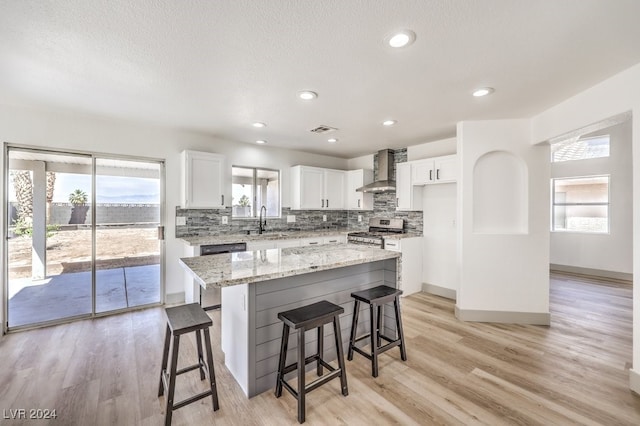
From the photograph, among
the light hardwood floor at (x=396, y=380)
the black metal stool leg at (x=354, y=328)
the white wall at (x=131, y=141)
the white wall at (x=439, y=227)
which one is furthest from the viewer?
the white wall at (x=439, y=227)

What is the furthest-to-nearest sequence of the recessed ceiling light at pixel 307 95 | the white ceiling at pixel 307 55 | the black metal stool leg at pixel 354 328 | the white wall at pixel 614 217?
the white wall at pixel 614 217
the recessed ceiling light at pixel 307 95
the black metal stool leg at pixel 354 328
the white ceiling at pixel 307 55

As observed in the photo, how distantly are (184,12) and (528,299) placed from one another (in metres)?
4.28

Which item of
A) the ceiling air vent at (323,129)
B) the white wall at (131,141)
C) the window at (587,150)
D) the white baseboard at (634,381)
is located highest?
the window at (587,150)

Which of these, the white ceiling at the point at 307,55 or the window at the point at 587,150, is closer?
the white ceiling at the point at 307,55

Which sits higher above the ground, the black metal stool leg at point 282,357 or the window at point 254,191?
the window at point 254,191

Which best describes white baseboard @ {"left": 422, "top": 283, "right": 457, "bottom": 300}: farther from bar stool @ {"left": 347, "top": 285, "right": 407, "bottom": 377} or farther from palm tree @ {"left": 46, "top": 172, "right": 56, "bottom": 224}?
palm tree @ {"left": 46, "top": 172, "right": 56, "bottom": 224}

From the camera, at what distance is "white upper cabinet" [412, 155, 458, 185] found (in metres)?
4.04

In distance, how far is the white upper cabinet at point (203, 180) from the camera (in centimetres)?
389

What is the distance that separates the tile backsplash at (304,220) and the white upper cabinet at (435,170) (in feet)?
1.82

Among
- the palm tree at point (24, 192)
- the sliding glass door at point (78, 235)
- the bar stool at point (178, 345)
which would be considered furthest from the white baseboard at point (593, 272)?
the palm tree at point (24, 192)

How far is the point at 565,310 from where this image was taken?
3.80m

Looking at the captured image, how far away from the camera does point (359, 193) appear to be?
5.43m

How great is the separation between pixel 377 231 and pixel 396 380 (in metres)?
3.24

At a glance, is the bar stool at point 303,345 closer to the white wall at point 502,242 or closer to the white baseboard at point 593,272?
the white wall at point 502,242
